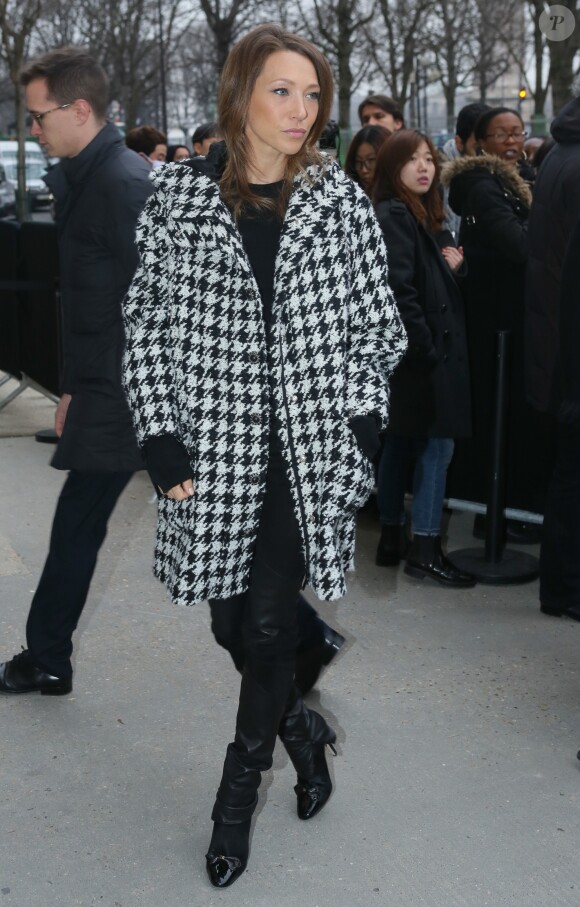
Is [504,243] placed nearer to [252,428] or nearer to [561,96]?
[252,428]

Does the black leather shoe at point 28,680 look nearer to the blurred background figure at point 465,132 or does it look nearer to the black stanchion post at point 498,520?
the black stanchion post at point 498,520

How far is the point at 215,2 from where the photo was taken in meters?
34.5

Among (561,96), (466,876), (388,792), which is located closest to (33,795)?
(388,792)

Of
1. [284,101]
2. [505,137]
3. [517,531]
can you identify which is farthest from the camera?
[505,137]

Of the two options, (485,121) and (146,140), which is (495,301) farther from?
(146,140)

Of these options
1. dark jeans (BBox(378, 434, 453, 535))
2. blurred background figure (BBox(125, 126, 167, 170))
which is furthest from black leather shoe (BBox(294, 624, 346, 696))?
blurred background figure (BBox(125, 126, 167, 170))

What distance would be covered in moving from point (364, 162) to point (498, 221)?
979 millimetres

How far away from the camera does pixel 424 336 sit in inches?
198

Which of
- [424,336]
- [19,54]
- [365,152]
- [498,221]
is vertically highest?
[19,54]

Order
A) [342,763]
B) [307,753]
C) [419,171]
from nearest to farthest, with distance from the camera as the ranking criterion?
1. [307,753]
2. [342,763]
3. [419,171]

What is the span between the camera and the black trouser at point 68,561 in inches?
157

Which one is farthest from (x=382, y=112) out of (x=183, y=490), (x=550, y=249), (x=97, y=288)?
(x=183, y=490)

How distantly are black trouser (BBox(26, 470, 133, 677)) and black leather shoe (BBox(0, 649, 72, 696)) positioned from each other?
0.04 m

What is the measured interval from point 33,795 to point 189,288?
1525 millimetres
